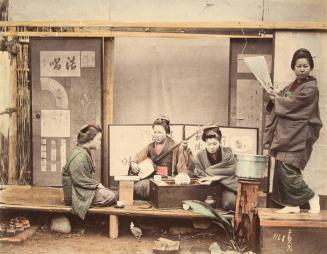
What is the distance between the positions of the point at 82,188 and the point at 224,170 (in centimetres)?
198

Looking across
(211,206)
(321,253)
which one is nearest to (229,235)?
(211,206)

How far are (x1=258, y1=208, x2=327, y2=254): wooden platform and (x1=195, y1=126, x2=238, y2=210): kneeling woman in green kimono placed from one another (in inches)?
34.6

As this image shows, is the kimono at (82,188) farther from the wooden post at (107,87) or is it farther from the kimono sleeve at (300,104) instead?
the kimono sleeve at (300,104)

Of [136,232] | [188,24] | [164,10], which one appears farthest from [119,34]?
[136,232]

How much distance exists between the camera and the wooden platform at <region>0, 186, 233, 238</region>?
6648mm

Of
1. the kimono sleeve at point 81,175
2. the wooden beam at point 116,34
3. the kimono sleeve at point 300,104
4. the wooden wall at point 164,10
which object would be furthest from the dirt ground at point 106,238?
the wooden wall at point 164,10

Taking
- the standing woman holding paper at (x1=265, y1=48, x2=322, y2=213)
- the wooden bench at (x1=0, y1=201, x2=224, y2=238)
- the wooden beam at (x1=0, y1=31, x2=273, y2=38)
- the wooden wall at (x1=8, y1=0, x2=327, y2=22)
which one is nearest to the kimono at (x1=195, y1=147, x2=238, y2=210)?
the wooden bench at (x1=0, y1=201, x2=224, y2=238)

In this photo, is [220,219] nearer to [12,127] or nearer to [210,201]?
[210,201]

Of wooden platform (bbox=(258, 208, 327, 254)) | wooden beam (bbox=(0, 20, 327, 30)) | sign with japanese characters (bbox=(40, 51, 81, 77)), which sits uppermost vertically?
wooden beam (bbox=(0, 20, 327, 30))

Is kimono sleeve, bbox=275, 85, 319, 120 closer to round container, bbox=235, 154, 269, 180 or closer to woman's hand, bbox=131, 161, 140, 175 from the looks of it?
round container, bbox=235, 154, 269, 180

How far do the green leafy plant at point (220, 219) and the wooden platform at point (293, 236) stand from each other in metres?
0.47

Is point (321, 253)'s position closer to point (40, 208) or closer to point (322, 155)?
point (322, 155)

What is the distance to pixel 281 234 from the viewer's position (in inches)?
238

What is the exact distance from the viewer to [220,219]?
6.57 meters
